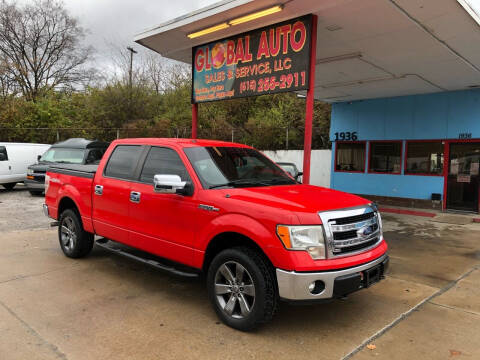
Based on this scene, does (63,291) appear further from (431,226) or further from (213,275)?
(431,226)

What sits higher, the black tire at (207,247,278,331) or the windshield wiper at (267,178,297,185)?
the windshield wiper at (267,178,297,185)

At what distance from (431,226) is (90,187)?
8114 mm

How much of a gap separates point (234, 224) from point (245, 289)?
626 mm

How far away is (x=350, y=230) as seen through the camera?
3494 mm

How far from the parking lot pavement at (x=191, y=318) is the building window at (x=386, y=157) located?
22.9 ft

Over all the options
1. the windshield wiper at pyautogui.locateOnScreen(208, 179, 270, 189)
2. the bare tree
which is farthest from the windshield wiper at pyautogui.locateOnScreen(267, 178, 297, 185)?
the bare tree

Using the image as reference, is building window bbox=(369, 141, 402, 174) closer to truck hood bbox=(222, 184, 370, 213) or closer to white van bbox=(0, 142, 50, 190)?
truck hood bbox=(222, 184, 370, 213)

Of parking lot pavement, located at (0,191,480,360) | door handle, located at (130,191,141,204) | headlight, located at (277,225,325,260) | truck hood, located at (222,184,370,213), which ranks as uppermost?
truck hood, located at (222,184,370,213)

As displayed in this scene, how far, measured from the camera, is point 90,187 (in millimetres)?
5336

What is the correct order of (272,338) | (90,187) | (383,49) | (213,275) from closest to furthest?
1. (272,338)
2. (213,275)
3. (90,187)
4. (383,49)

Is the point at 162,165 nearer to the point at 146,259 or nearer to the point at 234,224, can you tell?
the point at 146,259

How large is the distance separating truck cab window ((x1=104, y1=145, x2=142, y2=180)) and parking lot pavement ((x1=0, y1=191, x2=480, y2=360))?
4.68 ft

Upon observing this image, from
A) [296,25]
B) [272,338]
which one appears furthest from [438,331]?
[296,25]

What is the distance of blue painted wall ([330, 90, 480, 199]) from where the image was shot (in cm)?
1111
